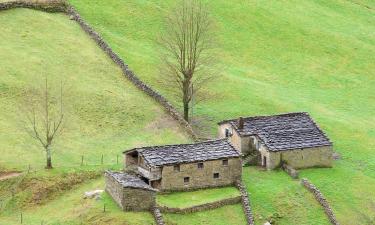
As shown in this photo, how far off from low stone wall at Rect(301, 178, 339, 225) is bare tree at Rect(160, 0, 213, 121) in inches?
777

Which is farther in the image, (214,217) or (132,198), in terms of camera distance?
(214,217)

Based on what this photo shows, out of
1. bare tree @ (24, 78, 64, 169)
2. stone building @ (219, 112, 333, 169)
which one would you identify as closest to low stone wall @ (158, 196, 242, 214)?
stone building @ (219, 112, 333, 169)

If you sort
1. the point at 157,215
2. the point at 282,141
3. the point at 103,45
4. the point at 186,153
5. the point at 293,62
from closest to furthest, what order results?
the point at 157,215, the point at 186,153, the point at 282,141, the point at 103,45, the point at 293,62

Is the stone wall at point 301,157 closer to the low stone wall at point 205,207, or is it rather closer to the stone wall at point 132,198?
the low stone wall at point 205,207

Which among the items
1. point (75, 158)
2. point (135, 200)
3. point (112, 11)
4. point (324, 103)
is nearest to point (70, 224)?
point (135, 200)

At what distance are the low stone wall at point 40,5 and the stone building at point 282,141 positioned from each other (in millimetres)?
37711

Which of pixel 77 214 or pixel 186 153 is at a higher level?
pixel 186 153

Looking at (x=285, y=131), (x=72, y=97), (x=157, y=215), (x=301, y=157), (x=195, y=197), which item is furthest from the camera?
(x=72, y=97)

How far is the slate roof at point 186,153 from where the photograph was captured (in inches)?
3036

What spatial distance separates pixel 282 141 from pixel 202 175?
1111 cm

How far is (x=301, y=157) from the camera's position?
85688mm

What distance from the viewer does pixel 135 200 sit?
7231 cm

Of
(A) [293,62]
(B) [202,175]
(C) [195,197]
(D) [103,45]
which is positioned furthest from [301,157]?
(D) [103,45]

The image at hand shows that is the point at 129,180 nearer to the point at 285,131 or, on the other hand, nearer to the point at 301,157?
the point at 301,157
